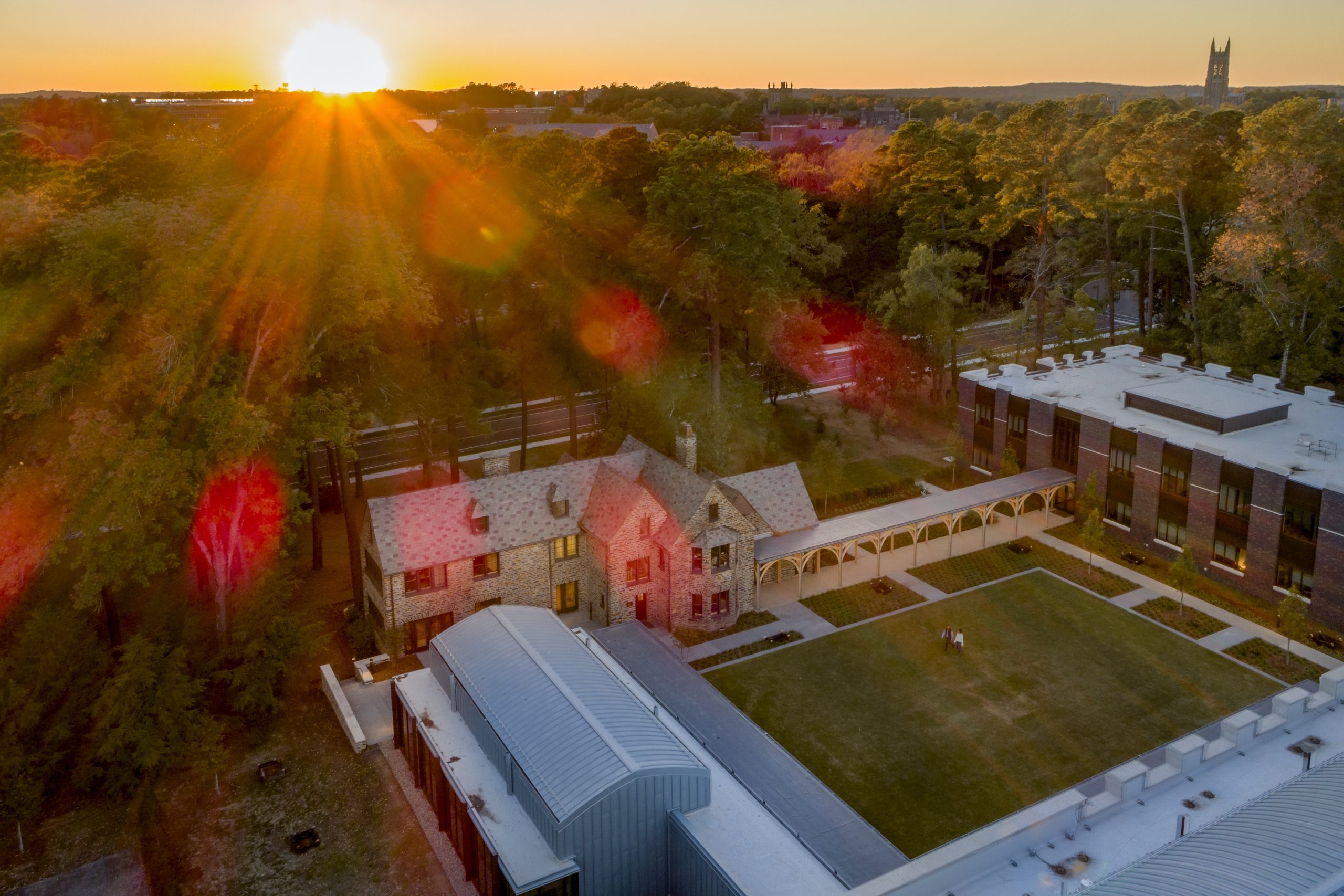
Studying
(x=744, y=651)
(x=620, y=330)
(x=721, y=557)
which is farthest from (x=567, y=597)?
(x=620, y=330)

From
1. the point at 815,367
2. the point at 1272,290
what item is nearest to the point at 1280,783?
the point at 815,367

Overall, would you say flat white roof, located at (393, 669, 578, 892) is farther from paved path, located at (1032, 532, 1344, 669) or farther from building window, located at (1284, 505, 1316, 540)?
building window, located at (1284, 505, 1316, 540)

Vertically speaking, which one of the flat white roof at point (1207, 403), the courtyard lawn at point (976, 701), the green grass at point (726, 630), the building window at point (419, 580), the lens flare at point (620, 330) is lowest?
the courtyard lawn at point (976, 701)

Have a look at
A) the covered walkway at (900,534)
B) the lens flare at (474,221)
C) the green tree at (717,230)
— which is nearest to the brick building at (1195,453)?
the covered walkway at (900,534)

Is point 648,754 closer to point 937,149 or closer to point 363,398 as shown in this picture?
point 363,398

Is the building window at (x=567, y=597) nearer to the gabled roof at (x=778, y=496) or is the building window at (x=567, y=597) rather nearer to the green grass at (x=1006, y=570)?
the gabled roof at (x=778, y=496)

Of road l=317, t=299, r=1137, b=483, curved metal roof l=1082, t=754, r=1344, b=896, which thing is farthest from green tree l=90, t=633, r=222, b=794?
curved metal roof l=1082, t=754, r=1344, b=896

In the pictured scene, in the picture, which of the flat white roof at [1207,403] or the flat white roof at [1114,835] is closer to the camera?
the flat white roof at [1114,835]

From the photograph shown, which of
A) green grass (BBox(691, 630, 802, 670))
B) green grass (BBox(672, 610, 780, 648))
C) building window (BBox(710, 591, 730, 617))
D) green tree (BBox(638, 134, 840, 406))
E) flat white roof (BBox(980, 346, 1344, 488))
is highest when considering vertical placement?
green tree (BBox(638, 134, 840, 406))
